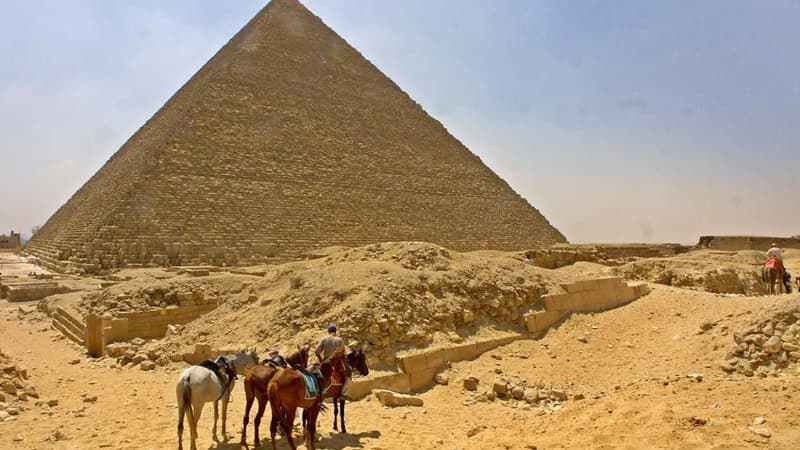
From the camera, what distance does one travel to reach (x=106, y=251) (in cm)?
1977

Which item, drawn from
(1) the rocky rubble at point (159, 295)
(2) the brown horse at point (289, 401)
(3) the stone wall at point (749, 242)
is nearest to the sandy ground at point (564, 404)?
(2) the brown horse at point (289, 401)

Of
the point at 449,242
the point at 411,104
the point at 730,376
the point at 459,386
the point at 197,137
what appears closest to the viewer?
the point at 730,376

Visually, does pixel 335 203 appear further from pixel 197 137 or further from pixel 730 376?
pixel 730 376

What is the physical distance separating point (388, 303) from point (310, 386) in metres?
2.31

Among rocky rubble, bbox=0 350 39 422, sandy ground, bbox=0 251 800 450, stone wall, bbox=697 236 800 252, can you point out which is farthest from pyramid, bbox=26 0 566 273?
rocky rubble, bbox=0 350 39 422

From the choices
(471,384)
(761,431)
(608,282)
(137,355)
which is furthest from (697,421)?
(137,355)

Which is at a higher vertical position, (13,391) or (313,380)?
(313,380)

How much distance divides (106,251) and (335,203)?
11.0 meters

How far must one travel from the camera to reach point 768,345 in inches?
181

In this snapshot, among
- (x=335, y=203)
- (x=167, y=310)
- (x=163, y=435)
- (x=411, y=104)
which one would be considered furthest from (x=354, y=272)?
(x=411, y=104)

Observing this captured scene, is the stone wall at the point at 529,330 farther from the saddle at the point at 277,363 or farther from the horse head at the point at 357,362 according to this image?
the saddle at the point at 277,363

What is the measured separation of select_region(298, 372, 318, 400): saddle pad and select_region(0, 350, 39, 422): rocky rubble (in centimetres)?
294

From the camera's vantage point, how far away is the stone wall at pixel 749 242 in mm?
24156

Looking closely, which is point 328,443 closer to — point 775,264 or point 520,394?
point 520,394
